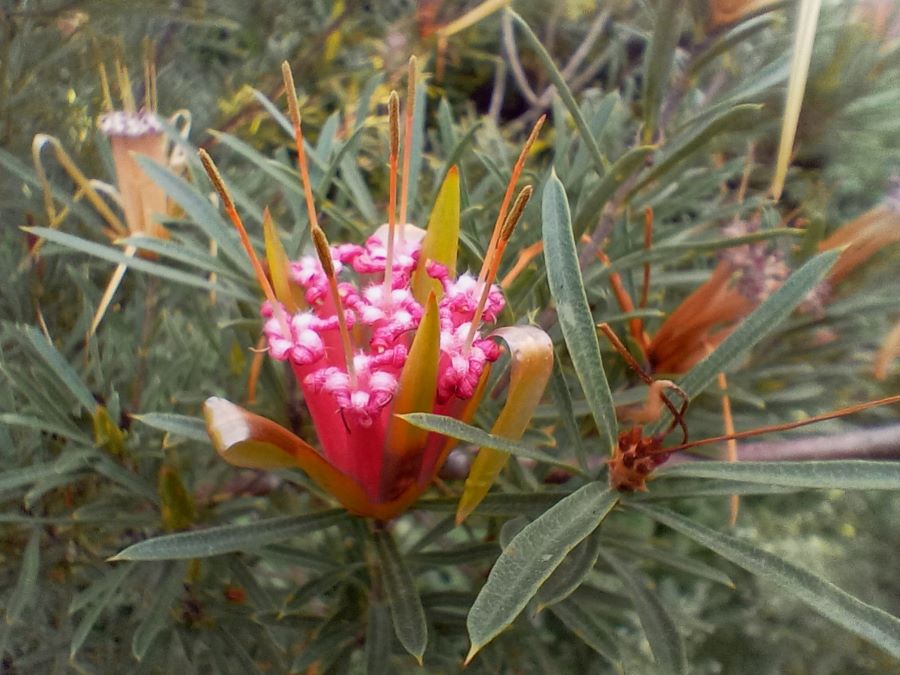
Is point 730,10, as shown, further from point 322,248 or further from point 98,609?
point 98,609

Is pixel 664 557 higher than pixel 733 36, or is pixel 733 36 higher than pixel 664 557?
pixel 733 36

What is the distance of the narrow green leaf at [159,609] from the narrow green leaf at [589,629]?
20 cm

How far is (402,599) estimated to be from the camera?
309 millimetres

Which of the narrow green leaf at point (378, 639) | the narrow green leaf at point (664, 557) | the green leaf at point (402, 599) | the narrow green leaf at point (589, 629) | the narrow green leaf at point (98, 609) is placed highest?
the green leaf at point (402, 599)

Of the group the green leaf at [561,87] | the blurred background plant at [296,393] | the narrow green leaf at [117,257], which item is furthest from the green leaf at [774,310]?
the narrow green leaf at [117,257]

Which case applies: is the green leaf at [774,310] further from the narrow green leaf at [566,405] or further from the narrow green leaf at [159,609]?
the narrow green leaf at [159,609]

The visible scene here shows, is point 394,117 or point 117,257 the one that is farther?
point 117,257

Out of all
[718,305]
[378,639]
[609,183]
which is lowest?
[378,639]

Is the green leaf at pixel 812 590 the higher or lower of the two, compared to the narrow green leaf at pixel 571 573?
higher

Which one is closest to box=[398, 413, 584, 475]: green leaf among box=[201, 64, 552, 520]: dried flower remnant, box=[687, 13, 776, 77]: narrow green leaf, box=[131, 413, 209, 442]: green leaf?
box=[201, 64, 552, 520]: dried flower remnant

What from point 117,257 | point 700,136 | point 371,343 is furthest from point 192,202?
point 700,136

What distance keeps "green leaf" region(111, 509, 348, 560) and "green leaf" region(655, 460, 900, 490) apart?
0.18 metres

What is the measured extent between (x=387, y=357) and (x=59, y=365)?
0.62ft

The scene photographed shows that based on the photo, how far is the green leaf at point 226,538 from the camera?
0.83ft
